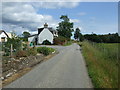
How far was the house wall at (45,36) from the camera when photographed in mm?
65875

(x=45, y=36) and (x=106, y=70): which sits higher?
(x=45, y=36)

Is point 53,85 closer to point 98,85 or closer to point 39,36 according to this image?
point 98,85

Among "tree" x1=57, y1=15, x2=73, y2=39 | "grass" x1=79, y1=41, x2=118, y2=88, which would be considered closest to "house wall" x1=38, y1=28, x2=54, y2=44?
"tree" x1=57, y1=15, x2=73, y2=39

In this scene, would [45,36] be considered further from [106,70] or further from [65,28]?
[106,70]

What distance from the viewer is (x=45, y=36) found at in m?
66.7

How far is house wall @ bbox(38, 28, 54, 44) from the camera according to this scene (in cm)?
6588

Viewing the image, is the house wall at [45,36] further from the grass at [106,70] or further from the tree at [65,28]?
the grass at [106,70]

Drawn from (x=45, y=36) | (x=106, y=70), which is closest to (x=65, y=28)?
(x=45, y=36)

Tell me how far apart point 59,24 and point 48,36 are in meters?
23.9

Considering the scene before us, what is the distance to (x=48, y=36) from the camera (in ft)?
216

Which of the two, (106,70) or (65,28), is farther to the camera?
(65,28)

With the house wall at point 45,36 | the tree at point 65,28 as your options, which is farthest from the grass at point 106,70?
the tree at point 65,28

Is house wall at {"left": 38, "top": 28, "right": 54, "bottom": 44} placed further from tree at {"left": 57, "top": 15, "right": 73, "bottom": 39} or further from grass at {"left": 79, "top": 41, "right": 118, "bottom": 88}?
grass at {"left": 79, "top": 41, "right": 118, "bottom": 88}

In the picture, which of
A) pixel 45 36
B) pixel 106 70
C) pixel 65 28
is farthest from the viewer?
pixel 65 28
